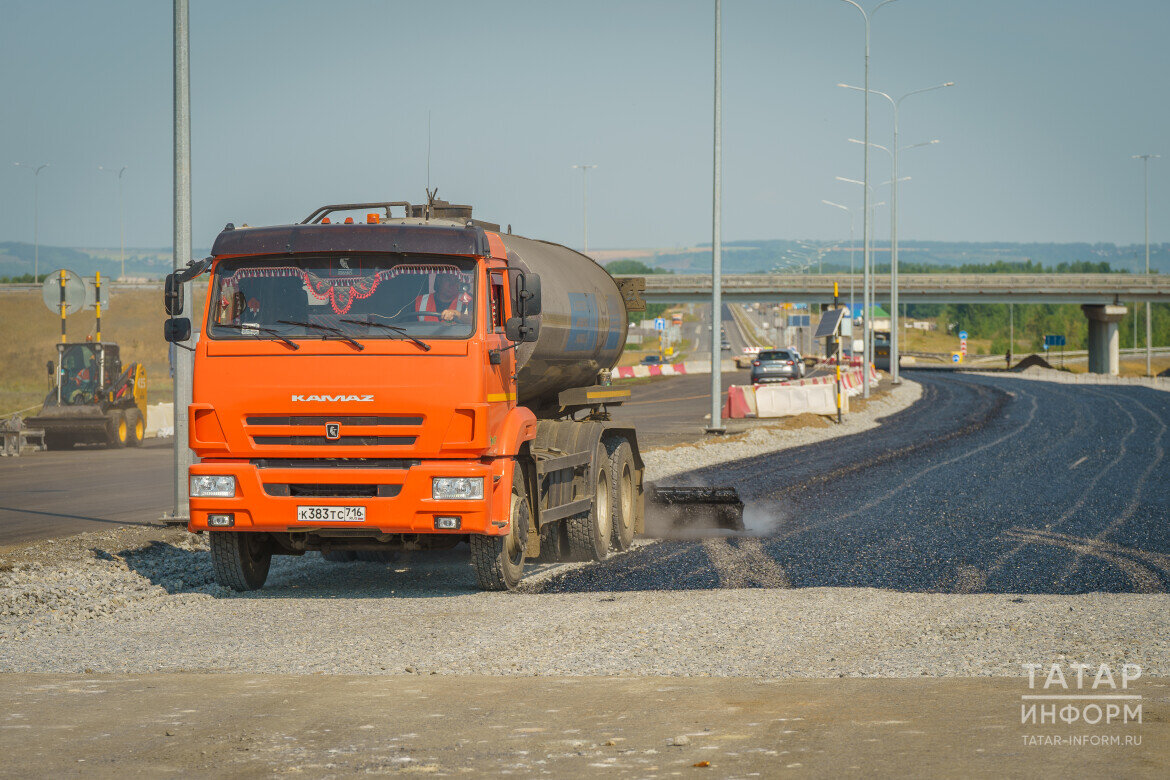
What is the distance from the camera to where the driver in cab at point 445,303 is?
10.2 meters

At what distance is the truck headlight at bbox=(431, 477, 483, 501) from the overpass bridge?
3294 inches

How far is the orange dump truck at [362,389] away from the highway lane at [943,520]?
1.90 metres

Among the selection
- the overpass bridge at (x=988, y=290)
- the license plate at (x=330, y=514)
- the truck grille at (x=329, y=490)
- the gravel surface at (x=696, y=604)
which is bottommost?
the gravel surface at (x=696, y=604)

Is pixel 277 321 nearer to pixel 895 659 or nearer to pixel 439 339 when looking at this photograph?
pixel 439 339

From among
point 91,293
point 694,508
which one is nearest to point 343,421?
point 694,508

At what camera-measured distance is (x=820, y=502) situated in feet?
59.7

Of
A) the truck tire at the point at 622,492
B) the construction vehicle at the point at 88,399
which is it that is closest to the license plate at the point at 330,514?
the truck tire at the point at 622,492

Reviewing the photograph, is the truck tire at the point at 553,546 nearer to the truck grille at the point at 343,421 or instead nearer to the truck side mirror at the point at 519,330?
the truck side mirror at the point at 519,330

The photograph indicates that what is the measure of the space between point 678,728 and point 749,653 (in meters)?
2.12

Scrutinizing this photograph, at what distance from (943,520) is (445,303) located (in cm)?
832

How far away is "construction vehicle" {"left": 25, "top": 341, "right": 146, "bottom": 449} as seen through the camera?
29156 mm

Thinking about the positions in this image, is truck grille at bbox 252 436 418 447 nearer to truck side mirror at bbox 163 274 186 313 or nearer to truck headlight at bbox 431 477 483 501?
truck headlight at bbox 431 477 483 501

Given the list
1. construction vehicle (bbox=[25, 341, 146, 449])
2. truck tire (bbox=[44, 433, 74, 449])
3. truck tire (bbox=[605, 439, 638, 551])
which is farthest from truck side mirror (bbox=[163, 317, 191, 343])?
truck tire (bbox=[44, 433, 74, 449])

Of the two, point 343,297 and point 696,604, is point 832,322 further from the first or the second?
point 343,297
